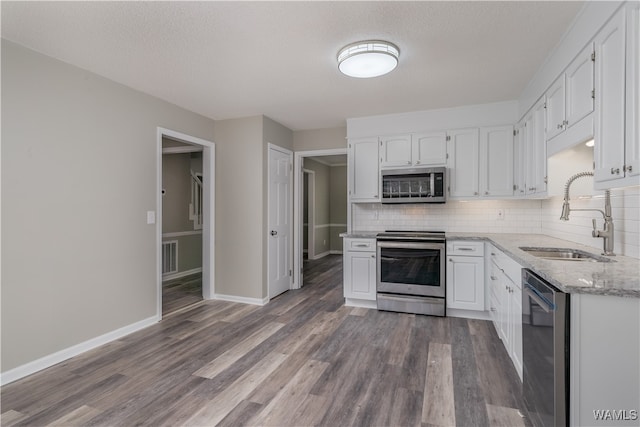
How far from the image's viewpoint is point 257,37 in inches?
89.4

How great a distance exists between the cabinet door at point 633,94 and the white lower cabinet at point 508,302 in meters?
0.90

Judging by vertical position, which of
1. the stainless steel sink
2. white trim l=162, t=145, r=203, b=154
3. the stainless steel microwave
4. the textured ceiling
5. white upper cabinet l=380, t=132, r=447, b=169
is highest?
the textured ceiling

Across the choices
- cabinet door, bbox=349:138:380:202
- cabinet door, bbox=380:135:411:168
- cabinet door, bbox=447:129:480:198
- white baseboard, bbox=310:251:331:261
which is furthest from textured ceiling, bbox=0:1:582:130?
white baseboard, bbox=310:251:331:261

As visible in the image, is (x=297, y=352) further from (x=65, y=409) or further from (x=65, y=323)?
(x=65, y=323)

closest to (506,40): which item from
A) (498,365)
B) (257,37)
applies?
(257,37)

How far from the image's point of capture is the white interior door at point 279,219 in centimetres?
439

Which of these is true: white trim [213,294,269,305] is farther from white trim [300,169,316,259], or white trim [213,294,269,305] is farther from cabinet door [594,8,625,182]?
cabinet door [594,8,625,182]

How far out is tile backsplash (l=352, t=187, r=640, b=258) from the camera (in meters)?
2.60

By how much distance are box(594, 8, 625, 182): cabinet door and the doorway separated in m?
3.90

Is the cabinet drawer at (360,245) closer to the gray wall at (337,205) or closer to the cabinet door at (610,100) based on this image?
the cabinet door at (610,100)

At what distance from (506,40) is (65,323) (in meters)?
4.15

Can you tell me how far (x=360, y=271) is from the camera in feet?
13.0

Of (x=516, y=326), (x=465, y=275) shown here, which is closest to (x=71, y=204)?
(x=516, y=326)

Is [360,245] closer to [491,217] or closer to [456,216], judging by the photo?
[456,216]
